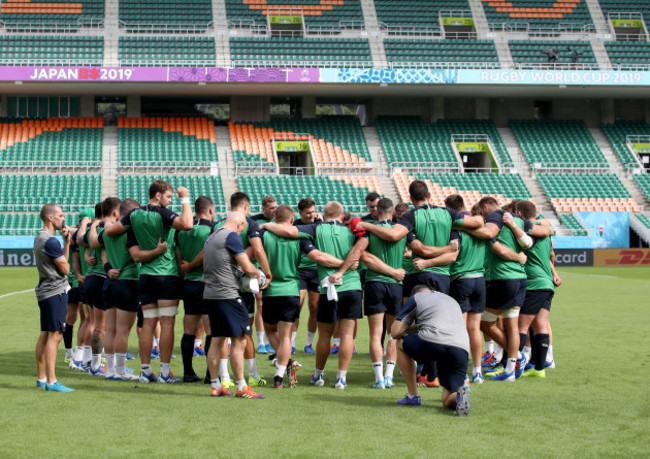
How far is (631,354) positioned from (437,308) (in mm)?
5105

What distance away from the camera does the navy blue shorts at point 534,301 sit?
10.1 m

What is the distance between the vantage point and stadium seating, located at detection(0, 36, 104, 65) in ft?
135

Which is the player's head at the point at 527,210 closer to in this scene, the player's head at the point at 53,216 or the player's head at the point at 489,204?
the player's head at the point at 489,204

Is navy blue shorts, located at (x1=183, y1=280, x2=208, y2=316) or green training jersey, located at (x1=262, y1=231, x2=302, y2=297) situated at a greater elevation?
green training jersey, located at (x1=262, y1=231, x2=302, y2=297)

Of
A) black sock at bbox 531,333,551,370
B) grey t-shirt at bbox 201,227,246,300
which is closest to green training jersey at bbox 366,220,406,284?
grey t-shirt at bbox 201,227,246,300

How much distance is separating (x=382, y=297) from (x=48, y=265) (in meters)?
3.66

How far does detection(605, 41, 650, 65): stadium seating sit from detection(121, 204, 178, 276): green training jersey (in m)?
40.8

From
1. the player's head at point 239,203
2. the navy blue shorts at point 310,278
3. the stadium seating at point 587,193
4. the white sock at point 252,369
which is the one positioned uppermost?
the stadium seating at point 587,193

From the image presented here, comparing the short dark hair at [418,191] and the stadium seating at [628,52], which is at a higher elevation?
the stadium seating at [628,52]

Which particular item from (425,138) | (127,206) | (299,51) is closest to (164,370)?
(127,206)

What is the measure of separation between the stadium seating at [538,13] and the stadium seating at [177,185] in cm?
1883

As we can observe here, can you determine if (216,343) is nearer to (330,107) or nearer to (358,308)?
(358,308)

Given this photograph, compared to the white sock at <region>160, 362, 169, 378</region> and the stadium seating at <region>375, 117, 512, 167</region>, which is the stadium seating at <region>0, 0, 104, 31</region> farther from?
the white sock at <region>160, 362, 169, 378</region>

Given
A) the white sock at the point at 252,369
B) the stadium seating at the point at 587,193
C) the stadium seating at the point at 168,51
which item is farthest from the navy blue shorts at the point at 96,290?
the stadium seating at the point at 587,193
